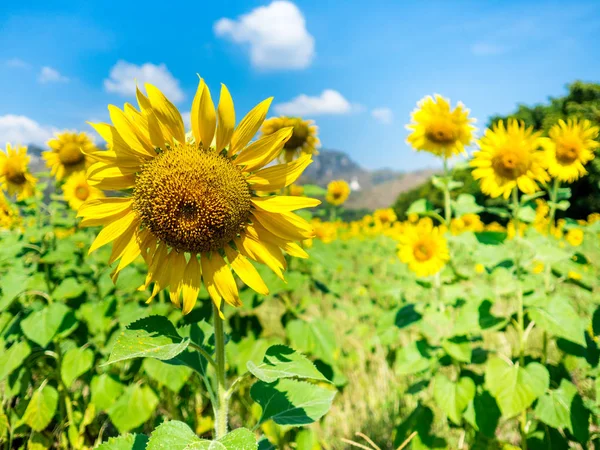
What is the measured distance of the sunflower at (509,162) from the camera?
2.51 m

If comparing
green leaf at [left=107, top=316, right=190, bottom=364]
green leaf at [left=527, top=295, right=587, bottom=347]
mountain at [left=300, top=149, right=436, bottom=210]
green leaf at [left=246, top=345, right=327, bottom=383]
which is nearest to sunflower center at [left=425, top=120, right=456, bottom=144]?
green leaf at [left=527, top=295, right=587, bottom=347]

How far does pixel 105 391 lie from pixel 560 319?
8.61ft

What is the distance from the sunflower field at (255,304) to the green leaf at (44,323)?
0.01 meters

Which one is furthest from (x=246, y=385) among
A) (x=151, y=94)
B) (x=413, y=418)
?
(x=151, y=94)

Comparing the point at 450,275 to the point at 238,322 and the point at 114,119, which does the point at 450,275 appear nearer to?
the point at 238,322

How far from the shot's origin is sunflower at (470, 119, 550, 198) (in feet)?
8.22

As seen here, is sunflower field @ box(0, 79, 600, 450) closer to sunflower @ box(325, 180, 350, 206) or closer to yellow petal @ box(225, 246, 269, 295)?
yellow petal @ box(225, 246, 269, 295)

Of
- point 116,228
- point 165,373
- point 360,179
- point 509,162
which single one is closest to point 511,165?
point 509,162

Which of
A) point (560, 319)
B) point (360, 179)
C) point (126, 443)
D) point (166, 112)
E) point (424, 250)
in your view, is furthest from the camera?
point (360, 179)

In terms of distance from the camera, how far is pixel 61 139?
439 centimetres

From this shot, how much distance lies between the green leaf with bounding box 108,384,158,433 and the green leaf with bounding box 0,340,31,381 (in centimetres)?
62

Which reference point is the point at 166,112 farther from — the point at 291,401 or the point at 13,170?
the point at 13,170

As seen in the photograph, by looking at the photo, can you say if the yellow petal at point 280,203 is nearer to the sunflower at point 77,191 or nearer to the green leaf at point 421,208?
the green leaf at point 421,208

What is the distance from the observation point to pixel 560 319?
2.10m
